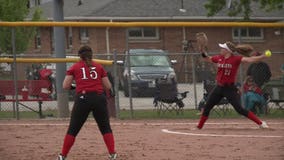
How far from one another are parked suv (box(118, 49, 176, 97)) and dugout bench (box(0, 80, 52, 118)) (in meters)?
1.99

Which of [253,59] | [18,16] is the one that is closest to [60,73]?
[253,59]

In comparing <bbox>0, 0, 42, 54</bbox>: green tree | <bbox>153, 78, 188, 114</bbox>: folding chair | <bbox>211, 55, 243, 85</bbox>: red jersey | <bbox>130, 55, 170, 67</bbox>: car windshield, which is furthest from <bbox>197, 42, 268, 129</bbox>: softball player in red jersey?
<bbox>0, 0, 42, 54</bbox>: green tree

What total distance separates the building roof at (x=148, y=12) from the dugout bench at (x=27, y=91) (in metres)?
18.0

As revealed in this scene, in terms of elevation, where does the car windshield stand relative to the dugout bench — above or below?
above

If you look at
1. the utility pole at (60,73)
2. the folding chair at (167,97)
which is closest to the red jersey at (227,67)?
the folding chair at (167,97)

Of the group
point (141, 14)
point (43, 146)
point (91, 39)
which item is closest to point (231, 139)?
point (43, 146)

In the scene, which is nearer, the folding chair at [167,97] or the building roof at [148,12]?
the folding chair at [167,97]

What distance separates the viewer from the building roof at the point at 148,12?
36.5 m

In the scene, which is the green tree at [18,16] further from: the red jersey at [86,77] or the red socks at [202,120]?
the red jersey at [86,77]

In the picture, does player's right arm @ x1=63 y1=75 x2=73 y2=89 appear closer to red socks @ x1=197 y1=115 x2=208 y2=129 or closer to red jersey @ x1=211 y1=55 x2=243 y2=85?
red jersey @ x1=211 y1=55 x2=243 y2=85

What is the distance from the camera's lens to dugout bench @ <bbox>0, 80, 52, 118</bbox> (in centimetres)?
1775

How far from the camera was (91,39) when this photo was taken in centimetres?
2486

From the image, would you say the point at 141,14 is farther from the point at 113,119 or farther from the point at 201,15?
the point at 113,119

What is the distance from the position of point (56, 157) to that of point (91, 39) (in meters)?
14.7
